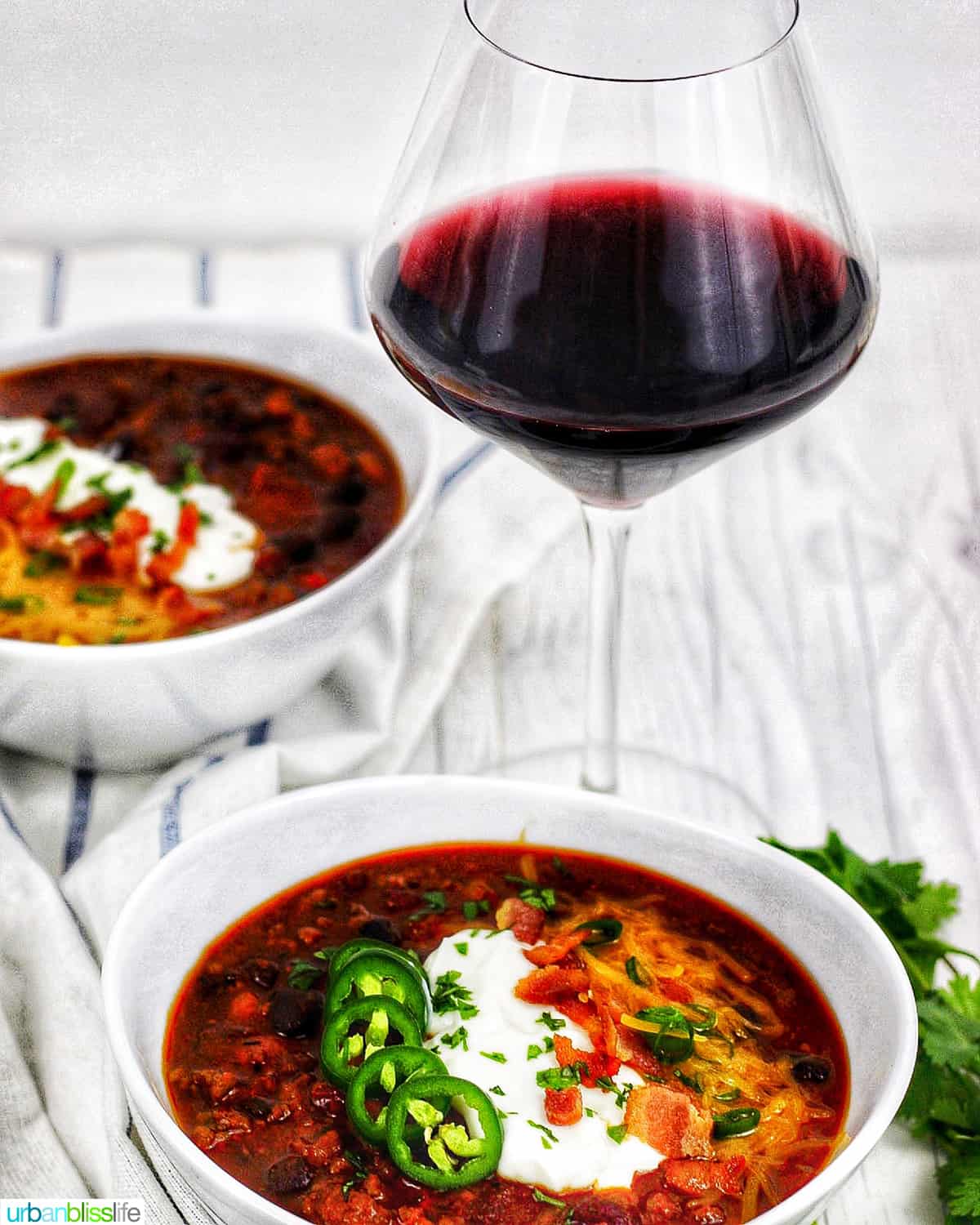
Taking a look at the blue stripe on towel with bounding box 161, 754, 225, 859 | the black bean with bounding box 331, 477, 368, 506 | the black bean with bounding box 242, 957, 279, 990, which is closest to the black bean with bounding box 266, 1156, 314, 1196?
the black bean with bounding box 242, 957, 279, 990

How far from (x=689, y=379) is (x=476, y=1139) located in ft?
3.09

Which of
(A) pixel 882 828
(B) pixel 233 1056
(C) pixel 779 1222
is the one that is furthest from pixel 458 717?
(C) pixel 779 1222

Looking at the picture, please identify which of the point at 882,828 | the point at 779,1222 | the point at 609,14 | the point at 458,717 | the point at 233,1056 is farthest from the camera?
the point at 458,717

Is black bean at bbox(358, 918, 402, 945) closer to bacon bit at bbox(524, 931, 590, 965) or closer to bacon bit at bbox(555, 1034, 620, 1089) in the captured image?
bacon bit at bbox(524, 931, 590, 965)

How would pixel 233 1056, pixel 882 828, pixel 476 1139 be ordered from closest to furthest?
pixel 476 1139 → pixel 233 1056 → pixel 882 828

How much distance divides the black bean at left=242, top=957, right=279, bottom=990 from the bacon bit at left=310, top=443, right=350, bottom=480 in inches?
51.0

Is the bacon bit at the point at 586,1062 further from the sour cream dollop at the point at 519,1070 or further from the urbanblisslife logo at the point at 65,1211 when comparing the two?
the urbanblisslife logo at the point at 65,1211

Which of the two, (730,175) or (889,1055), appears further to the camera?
(730,175)

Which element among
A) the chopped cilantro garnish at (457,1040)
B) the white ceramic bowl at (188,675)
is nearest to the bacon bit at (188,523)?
the white ceramic bowl at (188,675)

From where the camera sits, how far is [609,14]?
7.88ft

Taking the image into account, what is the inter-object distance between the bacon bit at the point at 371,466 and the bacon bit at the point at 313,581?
308 millimetres

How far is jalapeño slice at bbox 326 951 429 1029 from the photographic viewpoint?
2055mm

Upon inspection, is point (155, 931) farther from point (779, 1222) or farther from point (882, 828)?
point (882, 828)

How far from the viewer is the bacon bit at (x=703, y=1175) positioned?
74.3 inches
